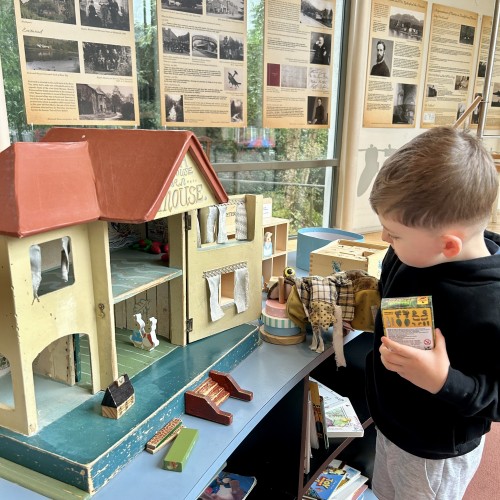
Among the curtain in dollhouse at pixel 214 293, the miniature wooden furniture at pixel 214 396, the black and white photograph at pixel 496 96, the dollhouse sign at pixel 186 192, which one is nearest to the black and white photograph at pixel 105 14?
the dollhouse sign at pixel 186 192

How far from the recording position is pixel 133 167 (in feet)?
2.94

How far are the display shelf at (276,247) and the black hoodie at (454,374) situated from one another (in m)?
0.76

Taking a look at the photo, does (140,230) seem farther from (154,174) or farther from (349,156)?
(349,156)

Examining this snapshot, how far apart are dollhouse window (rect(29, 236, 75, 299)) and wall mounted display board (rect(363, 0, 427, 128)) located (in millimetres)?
2189

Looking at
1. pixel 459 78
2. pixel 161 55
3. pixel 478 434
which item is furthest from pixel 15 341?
pixel 459 78

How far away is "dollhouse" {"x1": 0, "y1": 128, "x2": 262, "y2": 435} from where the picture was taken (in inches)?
28.6

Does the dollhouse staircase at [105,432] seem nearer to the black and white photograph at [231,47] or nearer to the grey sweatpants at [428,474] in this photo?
the grey sweatpants at [428,474]

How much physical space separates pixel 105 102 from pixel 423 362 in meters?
1.44

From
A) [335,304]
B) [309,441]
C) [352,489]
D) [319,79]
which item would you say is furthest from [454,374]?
[319,79]

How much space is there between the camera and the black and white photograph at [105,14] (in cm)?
161

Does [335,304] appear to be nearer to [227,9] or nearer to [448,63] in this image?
[227,9]

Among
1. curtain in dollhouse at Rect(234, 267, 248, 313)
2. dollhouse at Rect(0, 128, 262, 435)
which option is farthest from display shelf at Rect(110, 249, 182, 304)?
curtain in dollhouse at Rect(234, 267, 248, 313)

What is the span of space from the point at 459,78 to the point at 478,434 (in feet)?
9.64

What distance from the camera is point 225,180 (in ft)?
7.17
